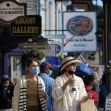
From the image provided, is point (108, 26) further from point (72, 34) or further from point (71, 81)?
point (72, 34)

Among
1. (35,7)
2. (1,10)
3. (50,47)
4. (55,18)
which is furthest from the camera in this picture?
(55,18)

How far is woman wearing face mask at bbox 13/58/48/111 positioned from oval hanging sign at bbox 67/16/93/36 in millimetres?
18225

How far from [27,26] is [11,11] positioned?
1824 mm

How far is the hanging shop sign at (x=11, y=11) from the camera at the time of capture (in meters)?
16.1

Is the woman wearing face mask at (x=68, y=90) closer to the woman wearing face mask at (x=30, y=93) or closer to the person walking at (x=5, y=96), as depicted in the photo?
the woman wearing face mask at (x=30, y=93)

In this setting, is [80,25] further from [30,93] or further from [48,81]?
[30,93]

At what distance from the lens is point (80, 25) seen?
27.6m

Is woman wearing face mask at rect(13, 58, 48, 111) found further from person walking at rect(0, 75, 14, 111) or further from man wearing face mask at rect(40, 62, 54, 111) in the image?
person walking at rect(0, 75, 14, 111)

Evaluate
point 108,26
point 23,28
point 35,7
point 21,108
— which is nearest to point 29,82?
point 21,108

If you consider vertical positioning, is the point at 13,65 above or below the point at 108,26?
below

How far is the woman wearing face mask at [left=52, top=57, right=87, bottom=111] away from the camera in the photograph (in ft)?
29.5

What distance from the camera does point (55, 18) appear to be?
42406mm

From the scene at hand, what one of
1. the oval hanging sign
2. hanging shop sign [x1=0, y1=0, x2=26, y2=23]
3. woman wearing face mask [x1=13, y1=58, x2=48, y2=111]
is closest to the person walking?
hanging shop sign [x1=0, y1=0, x2=26, y2=23]

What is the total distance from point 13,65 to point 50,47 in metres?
2.69
